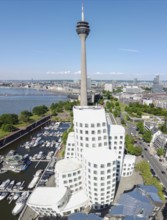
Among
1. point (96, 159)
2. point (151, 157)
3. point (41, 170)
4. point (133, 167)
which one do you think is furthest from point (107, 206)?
point (151, 157)

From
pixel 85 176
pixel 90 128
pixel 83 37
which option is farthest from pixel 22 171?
pixel 83 37

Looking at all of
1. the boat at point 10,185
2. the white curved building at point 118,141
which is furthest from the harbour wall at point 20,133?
the white curved building at point 118,141

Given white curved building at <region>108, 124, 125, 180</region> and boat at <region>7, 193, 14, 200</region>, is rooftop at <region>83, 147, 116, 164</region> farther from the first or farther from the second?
boat at <region>7, 193, 14, 200</region>

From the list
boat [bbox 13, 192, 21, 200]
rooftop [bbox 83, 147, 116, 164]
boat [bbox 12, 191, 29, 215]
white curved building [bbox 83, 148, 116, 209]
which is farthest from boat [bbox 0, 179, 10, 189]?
rooftop [bbox 83, 147, 116, 164]

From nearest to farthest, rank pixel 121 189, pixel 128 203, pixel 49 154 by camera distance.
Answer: pixel 128 203 → pixel 121 189 → pixel 49 154

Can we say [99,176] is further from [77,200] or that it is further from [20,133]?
[20,133]

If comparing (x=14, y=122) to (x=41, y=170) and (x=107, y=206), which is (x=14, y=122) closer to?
(x=41, y=170)

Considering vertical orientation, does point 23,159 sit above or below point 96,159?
below
